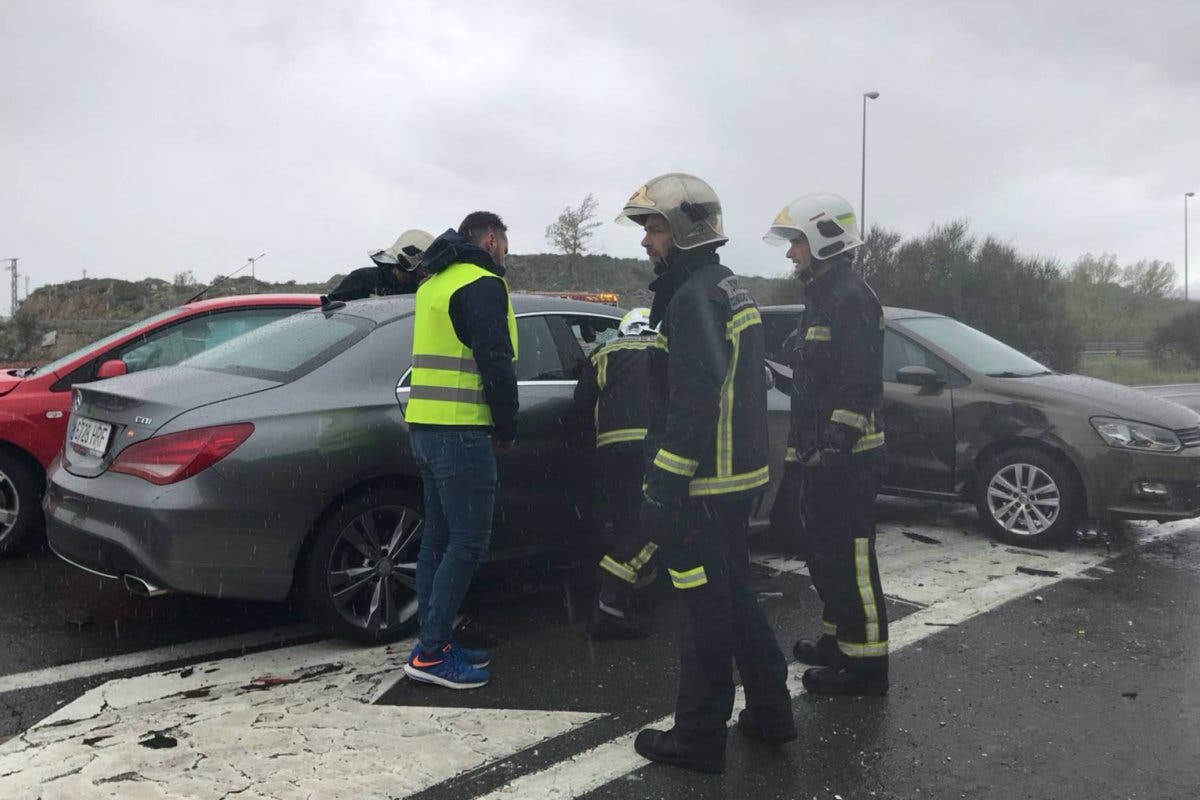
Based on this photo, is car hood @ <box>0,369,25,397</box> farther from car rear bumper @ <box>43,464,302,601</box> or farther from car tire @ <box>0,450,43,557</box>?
car rear bumper @ <box>43,464,302,601</box>

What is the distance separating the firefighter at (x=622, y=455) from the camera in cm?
452

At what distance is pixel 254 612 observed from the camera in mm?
4820

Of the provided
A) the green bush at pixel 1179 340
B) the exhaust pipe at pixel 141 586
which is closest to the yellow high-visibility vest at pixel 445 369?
the exhaust pipe at pixel 141 586

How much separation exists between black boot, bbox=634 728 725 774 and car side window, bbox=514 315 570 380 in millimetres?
2036

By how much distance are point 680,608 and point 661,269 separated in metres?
1.12

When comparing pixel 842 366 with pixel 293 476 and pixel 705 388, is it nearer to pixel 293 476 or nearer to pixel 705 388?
pixel 705 388

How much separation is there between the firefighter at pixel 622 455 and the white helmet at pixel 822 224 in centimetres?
76

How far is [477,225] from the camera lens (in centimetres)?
401

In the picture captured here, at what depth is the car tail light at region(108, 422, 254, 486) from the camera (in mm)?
3848

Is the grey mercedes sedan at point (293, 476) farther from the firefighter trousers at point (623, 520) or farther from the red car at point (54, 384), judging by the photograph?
the red car at point (54, 384)

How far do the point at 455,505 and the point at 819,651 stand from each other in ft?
5.35

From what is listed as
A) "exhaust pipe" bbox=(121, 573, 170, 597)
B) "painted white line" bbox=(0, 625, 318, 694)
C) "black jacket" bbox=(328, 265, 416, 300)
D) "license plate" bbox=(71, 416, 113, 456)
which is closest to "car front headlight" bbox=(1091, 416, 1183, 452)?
"black jacket" bbox=(328, 265, 416, 300)

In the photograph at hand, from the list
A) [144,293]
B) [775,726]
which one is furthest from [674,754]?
[144,293]

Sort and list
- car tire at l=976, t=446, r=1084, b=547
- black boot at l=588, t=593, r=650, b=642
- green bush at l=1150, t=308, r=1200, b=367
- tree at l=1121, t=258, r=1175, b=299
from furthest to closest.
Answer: tree at l=1121, t=258, r=1175, b=299 < green bush at l=1150, t=308, r=1200, b=367 < car tire at l=976, t=446, r=1084, b=547 < black boot at l=588, t=593, r=650, b=642
